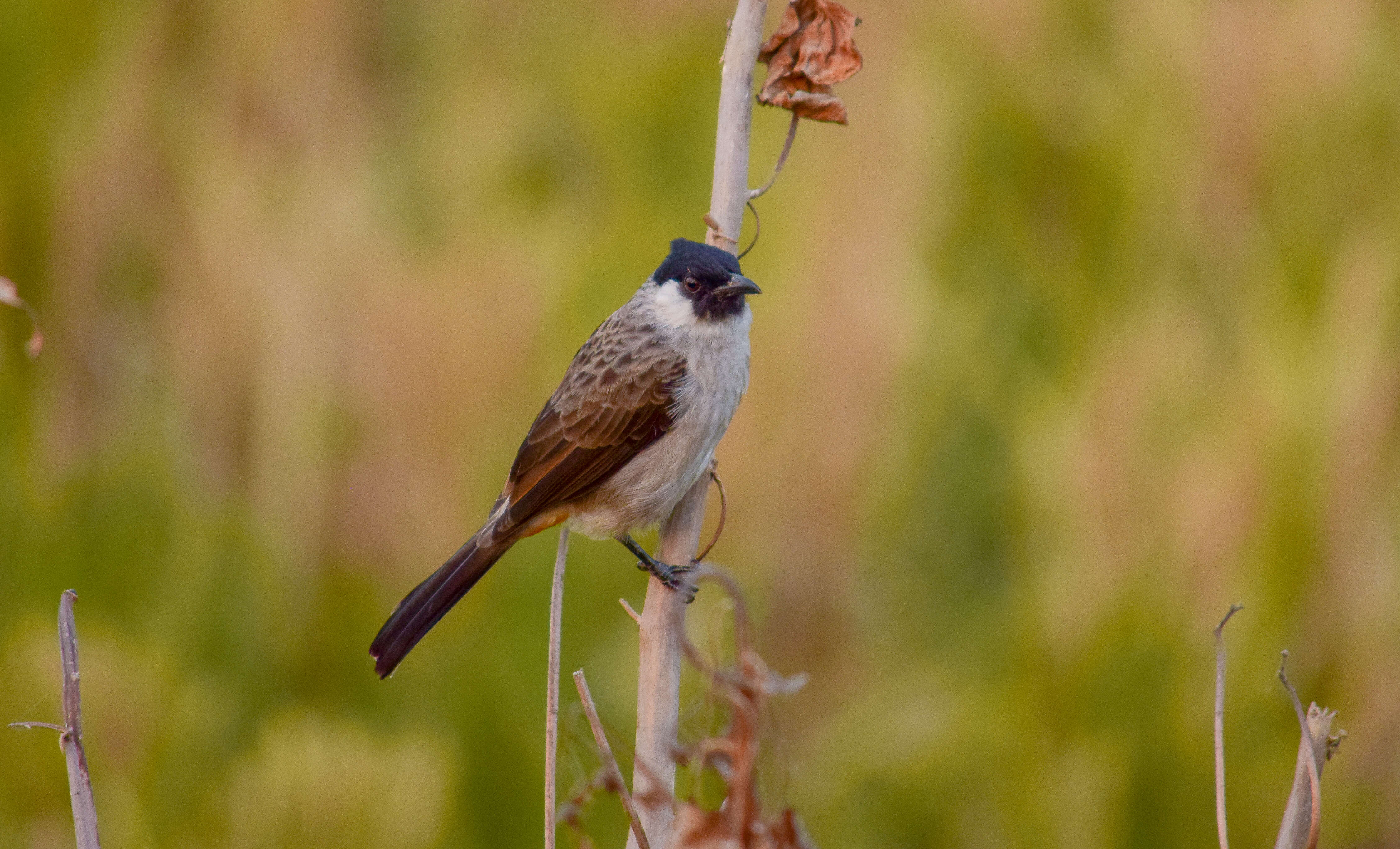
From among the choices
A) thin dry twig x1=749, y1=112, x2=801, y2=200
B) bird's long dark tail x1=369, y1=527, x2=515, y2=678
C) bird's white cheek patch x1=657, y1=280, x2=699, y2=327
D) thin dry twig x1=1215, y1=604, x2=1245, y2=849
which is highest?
thin dry twig x1=749, y1=112, x2=801, y2=200

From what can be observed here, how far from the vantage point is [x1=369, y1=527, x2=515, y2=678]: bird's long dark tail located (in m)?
1.80

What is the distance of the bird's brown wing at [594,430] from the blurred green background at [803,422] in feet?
1.72

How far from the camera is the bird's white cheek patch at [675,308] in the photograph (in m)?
2.07

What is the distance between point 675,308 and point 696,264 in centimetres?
13

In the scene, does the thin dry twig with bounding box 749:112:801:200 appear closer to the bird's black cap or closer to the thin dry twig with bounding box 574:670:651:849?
the bird's black cap

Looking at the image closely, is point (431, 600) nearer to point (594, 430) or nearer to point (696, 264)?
point (594, 430)

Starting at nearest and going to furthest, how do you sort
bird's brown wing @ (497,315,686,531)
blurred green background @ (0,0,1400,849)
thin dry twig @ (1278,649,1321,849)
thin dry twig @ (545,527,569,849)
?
thin dry twig @ (1278,649,1321,849)
thin dry twig @ (545,527,569,849)
bird's brown wing @ (497,315,686,531)
blurred green background @ (0,0,1400,849)

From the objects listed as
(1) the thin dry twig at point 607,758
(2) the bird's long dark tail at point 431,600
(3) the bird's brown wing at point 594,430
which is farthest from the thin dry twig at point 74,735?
(3) the bird's brown wing at point 594,430

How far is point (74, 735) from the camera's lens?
3.12 feet

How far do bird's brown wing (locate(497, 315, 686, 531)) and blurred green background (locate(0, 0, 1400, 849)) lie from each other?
524mm

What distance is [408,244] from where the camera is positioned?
9.55 feet

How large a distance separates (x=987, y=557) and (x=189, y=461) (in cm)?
200

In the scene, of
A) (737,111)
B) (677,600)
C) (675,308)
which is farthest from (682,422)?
(737,111)

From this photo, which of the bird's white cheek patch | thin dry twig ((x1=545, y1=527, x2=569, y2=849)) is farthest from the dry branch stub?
the bird's white cheek patch
